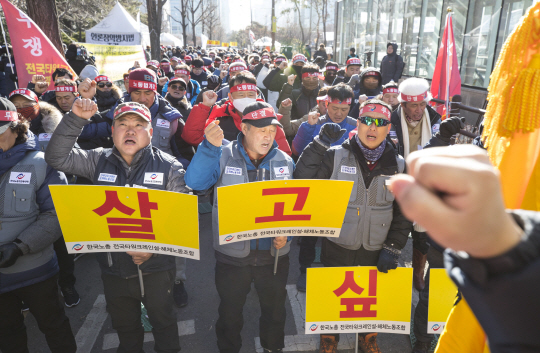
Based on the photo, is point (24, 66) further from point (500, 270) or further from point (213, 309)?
point (500, 270)

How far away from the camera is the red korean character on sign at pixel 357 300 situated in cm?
216

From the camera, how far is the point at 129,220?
207cm

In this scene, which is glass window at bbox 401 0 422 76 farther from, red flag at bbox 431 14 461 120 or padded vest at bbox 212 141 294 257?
padded vest at bbox 212 141 294 257

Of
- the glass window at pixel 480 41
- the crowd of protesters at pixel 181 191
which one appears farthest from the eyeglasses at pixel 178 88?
the glass window at pixel 480 41

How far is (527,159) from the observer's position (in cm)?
98

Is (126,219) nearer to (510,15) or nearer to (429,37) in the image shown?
(510,15)

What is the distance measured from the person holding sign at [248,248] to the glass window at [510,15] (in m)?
8.23

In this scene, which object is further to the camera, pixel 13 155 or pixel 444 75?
pixel 444 75

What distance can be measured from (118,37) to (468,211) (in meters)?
11.7

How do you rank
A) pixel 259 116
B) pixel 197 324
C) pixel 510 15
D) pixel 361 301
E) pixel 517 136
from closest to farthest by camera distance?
pixel 517 136 < pixel 361 301 < pixel 259 116 < pixel 197 324 < pixel 510 15

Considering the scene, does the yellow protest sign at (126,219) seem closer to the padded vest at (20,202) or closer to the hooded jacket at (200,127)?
the padded vest at (20,202)

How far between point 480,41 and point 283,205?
399 inches

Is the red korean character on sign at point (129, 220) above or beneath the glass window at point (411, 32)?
beneath

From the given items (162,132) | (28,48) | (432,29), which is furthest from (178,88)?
(432,29)
